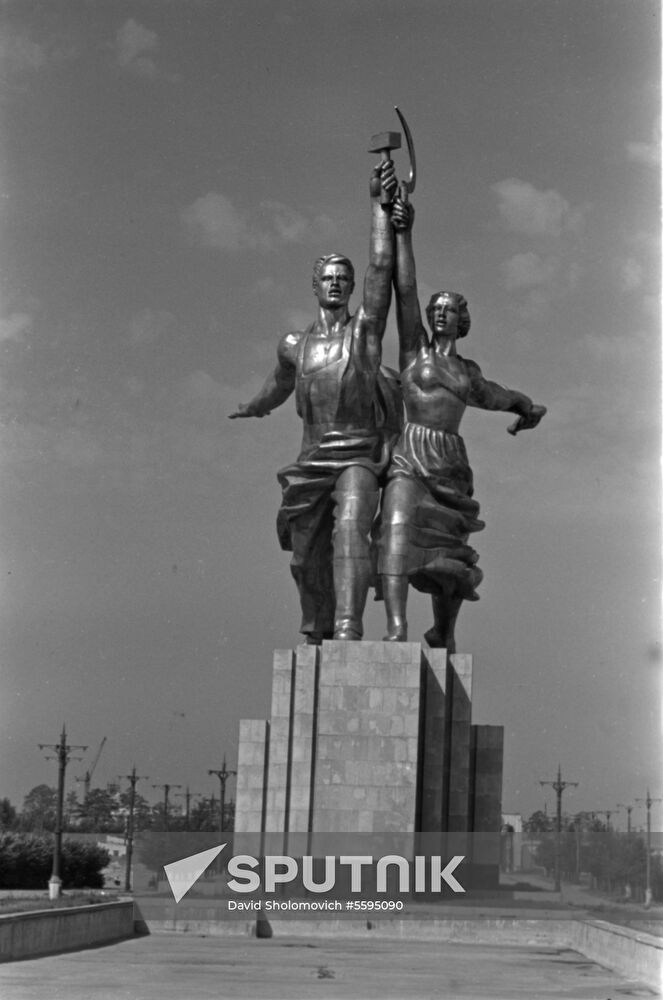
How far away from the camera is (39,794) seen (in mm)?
79062

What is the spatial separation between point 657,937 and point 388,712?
4426mm

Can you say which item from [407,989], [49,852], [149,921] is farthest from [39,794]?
[407,989]

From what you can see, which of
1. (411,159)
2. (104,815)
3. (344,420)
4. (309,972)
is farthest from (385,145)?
(104,815)

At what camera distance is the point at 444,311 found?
55.6 ft

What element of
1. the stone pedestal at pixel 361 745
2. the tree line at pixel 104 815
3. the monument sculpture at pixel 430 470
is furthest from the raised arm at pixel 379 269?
the tree line at pixel 104 815

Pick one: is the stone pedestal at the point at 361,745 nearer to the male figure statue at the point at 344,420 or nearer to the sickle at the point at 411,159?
the male figure statue at the point at 344,420

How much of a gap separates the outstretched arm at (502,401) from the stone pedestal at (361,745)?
299cm

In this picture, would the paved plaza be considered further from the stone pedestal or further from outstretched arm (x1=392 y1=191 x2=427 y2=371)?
outstretched arm (x1=392 y1=191 x2=427 y2=371)

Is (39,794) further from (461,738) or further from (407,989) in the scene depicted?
(407,989)

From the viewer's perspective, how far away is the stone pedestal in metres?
15.6

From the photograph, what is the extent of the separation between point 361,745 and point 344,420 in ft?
11.4

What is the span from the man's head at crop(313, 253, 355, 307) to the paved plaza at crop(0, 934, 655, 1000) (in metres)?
6.64

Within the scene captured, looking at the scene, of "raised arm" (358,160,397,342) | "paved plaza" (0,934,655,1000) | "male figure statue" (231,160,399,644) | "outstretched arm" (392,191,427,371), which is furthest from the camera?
"outstretched arm" (392,191,427,371)

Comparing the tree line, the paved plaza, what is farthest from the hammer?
the tree line
